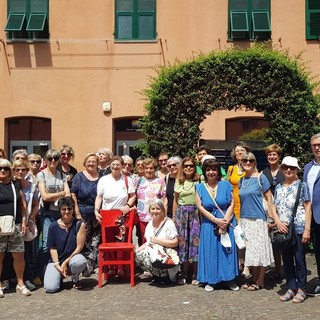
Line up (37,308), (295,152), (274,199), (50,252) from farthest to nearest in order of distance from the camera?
(295,152), (50,252), (274,199), (37,308)

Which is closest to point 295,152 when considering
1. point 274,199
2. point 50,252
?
point 274,199

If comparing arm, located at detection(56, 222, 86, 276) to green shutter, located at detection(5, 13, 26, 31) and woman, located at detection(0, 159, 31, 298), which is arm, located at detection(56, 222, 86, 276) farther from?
green shutter, located at detection(5, 13, 26, 31)

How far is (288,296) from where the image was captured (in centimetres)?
591

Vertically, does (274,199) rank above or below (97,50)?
below

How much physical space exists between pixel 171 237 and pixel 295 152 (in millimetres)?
3455

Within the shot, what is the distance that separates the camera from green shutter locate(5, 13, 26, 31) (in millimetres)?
13930

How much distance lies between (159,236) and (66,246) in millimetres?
1279

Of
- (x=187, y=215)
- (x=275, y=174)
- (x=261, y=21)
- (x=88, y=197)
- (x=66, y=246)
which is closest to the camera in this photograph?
(x=66, y=246)

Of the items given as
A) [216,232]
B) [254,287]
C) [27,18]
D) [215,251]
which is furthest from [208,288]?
[27,18]

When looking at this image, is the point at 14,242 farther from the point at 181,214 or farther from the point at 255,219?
the point at 255,219

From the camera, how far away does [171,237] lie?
260 inches

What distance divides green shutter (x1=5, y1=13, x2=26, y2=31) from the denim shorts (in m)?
9.23

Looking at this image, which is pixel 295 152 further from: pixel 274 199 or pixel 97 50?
pixel 97 50

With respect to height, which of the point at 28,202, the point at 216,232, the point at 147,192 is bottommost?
the point at 216,232
